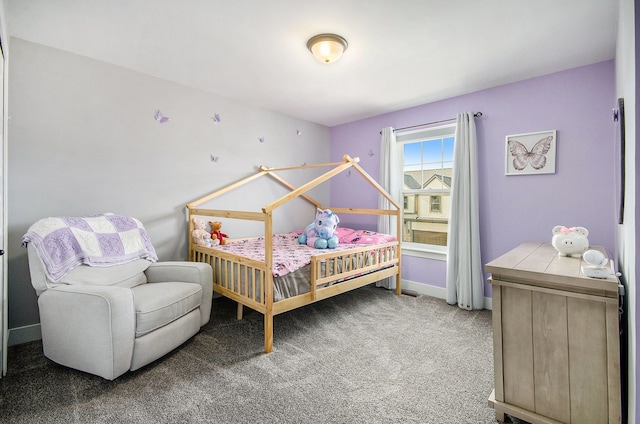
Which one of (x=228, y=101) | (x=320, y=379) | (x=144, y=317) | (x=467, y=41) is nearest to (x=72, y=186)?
(x=144, y=317)

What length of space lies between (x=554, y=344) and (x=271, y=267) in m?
1.67

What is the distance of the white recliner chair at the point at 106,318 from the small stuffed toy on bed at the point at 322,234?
1.32m

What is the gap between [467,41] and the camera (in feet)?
7.22

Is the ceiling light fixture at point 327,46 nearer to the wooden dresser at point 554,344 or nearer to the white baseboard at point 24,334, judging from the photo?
the wooden dresser at point 554,344

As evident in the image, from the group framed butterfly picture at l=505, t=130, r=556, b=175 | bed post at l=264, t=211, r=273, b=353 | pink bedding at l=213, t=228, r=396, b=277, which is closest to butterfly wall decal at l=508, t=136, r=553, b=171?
framed butterfly picture at l=505, t=130, r=556, b=175

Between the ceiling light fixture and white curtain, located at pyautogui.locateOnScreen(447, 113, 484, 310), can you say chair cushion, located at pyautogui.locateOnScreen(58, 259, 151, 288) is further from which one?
white curtain, located at pyautogui.locateOnScreen(447, 113, 484, 310)

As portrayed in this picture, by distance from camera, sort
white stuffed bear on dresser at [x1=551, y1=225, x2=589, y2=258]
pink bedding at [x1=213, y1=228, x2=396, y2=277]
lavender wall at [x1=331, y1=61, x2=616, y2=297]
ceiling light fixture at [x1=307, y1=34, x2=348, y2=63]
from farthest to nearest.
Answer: lavender wall at [x1=331, y1=61, x2=616, y2=297] < pink bedding at [x1=213, y1=228, x2=396, y2=277] < ceiling light fixture at [x1=307, y1=34, x2=348, y2=63] < white stuffed bear on dresser at [x1=551, y1=225, x2=589, y2=258]

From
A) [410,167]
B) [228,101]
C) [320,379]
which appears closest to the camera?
[320,379]

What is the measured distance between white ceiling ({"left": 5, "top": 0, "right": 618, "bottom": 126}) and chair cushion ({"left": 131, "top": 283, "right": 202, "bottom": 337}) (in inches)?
72.0

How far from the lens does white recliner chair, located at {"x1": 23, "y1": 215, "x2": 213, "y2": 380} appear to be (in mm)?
1749

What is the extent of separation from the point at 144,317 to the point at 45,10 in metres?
2.04

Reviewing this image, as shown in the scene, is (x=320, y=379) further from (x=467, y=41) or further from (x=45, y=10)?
(x=45, y=10)

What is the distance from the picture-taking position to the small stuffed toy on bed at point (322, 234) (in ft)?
10.3

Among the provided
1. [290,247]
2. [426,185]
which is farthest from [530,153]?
[290,247]
